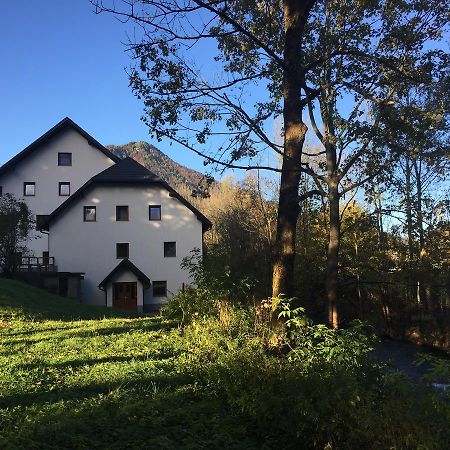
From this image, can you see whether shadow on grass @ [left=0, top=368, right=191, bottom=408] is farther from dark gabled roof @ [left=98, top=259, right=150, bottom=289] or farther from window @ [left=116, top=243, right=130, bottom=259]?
window @ [left=116, top=243, right=130, bottom=259]

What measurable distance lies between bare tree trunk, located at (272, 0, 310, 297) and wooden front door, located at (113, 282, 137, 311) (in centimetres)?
2624

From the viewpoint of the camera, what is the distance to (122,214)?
33531 millimetres

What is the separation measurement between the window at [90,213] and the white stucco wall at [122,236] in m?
0.23

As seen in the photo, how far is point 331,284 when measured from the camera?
1423cm

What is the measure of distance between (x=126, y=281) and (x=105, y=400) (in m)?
27.5

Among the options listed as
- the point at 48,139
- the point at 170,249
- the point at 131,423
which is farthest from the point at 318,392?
the point at 48,139

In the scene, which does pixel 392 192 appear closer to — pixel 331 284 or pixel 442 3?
pixel 331 284

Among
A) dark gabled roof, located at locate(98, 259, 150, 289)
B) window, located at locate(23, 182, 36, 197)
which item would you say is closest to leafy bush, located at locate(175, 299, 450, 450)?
dark gabled roof, located at locate(98, 259, 150, 289)

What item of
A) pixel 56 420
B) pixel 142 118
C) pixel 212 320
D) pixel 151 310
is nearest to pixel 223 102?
pixel 142 118

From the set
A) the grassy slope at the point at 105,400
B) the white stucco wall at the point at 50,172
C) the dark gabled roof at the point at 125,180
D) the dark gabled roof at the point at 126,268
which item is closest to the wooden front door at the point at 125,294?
the dark gabled roof at the point at 126,268

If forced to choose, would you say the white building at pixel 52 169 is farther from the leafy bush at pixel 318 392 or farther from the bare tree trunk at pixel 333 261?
the leafy bush at pixel 318 392

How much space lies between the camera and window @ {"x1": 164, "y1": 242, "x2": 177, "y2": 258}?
34.1 meters

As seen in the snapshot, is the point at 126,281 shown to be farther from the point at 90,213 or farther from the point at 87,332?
the point at 87,332

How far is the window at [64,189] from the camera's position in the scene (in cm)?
3841
